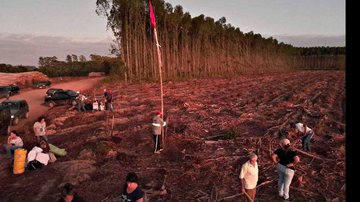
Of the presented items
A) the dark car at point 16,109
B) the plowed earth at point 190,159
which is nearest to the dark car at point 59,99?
the dark car at point 16,109

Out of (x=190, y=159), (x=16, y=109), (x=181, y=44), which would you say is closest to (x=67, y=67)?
(x=181, y=44)

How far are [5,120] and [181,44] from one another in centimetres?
5375

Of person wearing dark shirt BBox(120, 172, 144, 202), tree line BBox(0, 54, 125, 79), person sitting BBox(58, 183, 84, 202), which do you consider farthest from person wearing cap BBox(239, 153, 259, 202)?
tree line BBox(0, 54, 125, 79)

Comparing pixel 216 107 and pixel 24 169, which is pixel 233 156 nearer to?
pixel 24 169

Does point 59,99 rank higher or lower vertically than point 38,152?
higher

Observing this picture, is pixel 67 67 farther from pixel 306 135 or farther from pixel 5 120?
pixel 306 135

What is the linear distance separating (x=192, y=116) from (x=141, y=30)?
38.6 metres

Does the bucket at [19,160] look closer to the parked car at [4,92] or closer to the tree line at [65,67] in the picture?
the parked car at [4,92]

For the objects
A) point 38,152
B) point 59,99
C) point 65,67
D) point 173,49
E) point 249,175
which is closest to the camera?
point 249,175

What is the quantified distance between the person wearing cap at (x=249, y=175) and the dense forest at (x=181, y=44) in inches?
1527

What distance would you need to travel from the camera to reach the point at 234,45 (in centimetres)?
9175

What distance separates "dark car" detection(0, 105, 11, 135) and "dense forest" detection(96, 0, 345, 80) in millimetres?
32295

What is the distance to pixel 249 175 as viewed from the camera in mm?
7754
